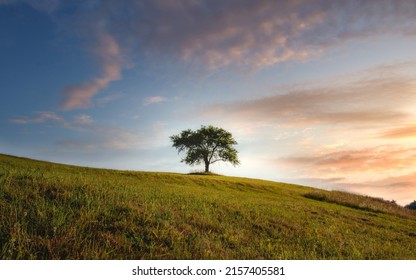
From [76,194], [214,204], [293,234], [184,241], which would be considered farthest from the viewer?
[214,204]

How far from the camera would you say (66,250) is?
6.27 m

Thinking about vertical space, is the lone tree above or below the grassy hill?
above

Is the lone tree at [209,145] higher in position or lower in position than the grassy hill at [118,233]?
Answer: higher

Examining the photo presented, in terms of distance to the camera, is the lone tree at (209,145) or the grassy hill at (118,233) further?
the lone tree at (209,145)

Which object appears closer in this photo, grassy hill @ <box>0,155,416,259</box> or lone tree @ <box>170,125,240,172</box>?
grassy hill @ <box>0,155,416,259</box>

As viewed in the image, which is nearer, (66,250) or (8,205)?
(66,250)

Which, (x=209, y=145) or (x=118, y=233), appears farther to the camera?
(x=209, y=145)

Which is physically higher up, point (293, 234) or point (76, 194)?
point (76, 194)

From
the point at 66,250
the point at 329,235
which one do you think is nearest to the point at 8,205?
the point at 66,250

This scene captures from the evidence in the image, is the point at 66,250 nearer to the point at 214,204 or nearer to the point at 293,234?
the point at 293,234

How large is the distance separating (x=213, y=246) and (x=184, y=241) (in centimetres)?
82
